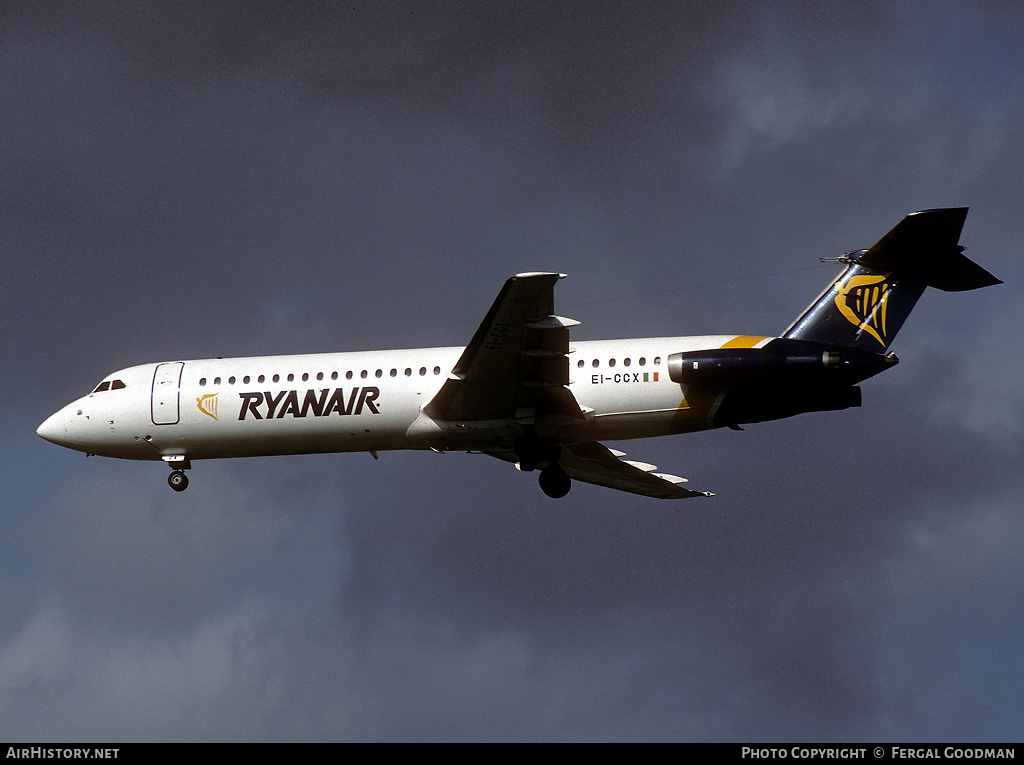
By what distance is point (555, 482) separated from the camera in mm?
45156

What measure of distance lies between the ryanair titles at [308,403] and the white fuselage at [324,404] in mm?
30

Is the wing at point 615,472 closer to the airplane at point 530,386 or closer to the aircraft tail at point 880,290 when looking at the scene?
the airplane at point 530,386

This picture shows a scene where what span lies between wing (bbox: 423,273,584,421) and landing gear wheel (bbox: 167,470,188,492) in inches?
360

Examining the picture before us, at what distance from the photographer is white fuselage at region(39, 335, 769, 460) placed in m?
40.6

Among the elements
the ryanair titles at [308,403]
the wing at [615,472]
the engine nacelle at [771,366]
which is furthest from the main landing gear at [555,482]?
the engine nacelle at [771,366]

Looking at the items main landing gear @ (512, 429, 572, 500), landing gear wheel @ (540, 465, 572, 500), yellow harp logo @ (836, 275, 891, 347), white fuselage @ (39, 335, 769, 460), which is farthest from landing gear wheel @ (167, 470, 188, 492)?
yellow harp logo @ (836, 275, 891, 347)

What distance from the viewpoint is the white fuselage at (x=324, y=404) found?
40594 mm

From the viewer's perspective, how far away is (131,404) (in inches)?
1753

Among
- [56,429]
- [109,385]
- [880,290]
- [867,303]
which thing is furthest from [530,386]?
[56,429]

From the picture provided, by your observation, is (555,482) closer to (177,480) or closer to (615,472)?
(615,472)
